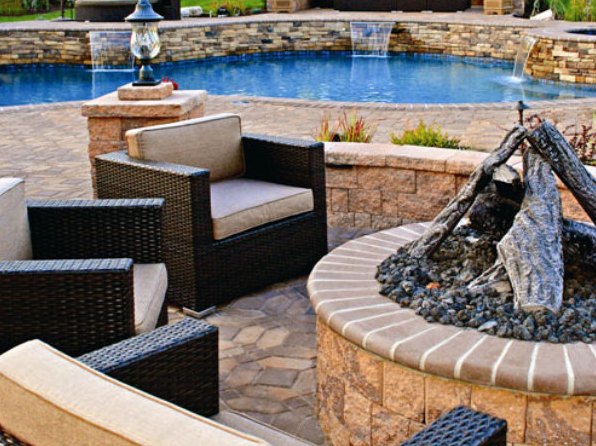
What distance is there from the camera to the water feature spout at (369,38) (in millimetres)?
17391

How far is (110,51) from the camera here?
52.8 feet

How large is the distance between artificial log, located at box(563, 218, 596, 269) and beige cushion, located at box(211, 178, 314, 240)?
5.68 ft

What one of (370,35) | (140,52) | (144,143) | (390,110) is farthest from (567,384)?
(370,35)

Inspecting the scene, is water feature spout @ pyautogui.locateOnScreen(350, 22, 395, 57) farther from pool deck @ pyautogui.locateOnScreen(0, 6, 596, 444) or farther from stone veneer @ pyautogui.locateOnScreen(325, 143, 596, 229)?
stone veneer @ pyautogui.locateOnScreen(325, 143, 596, 229)

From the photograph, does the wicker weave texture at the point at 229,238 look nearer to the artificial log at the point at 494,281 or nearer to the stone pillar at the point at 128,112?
the stone pillar at the point at 128,112

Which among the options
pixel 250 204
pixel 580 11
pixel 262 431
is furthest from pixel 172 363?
pixel 580 11

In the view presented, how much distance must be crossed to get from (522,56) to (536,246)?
39.7 ft

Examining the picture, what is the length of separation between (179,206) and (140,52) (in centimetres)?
231

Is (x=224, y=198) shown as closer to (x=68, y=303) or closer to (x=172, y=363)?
(x=68, y=303)

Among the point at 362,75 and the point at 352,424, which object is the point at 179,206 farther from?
the point at 362,75

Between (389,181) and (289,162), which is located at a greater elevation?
(289,162)

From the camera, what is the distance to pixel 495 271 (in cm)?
307

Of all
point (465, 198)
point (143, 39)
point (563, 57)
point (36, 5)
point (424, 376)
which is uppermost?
point (36, 5)

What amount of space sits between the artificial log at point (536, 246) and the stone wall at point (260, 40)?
13223 millimetres
